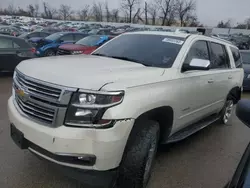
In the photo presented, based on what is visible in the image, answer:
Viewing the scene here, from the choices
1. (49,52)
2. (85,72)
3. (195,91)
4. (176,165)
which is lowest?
(176,165)

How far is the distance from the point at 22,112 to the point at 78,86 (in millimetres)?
823

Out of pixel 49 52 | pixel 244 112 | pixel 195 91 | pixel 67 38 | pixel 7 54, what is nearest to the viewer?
pixel 244 112

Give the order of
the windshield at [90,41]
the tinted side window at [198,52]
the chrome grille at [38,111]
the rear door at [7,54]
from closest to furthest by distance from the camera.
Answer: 1. the chrome grille at [38,111]
2. the tinted side window at [198,52]
3. the rear door at [7,54]
4. the windshield at [90,41]

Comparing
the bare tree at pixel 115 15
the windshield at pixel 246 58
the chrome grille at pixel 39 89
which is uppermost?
the bare tree at pixel 115 15

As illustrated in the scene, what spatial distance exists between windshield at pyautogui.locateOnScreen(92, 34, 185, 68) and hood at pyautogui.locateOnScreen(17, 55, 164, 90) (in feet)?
1.10

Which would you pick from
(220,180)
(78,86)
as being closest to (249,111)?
(78,86)

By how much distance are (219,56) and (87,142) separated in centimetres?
333

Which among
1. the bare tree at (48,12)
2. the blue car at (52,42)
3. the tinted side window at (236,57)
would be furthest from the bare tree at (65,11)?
the tinted side window at (236,57)

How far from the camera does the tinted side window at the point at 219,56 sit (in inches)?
177

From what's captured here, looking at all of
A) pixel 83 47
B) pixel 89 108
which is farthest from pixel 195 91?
pixel 83 47

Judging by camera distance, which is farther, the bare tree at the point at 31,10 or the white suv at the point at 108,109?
the bare tree at the point at 31,10

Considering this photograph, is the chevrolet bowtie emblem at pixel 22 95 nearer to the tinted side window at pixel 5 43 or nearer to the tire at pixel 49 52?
the tinted side window at pixel 5 43

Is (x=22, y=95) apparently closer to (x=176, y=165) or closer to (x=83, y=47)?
(x=176, y=165)

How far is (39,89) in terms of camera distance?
2602 millimetres
